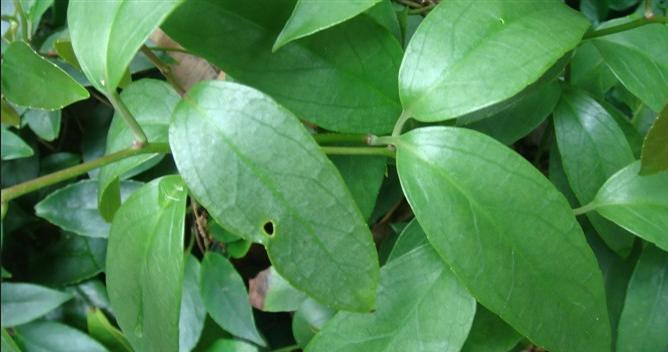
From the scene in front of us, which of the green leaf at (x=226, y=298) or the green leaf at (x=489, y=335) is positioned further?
the green leaf at (x=226, y=298)

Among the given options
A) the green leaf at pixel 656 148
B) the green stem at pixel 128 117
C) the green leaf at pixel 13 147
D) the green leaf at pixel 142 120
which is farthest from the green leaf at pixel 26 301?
the green leaf at pixel 656 148

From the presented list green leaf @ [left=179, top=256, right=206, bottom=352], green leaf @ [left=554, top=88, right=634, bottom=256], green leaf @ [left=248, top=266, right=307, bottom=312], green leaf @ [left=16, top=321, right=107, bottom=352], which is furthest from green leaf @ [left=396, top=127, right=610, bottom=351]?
green leaf @ [left=16, top=321, right=107, bottom=352]

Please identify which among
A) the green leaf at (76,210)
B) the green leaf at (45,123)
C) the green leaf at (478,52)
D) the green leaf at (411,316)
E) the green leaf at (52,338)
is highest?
the green leaf at (478,52)

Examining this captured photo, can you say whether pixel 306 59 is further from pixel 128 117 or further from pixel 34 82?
pixel 34 82

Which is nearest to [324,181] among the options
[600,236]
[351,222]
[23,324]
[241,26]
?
[351,222]

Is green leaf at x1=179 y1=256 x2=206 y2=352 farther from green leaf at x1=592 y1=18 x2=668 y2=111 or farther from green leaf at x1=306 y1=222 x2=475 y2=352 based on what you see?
green leaf at x1=592 y1=18 x2=668 y2=111

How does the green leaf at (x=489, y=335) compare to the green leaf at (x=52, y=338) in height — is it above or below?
above

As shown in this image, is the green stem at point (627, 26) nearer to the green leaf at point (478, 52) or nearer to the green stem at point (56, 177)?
the green leaf at point (478, 52)

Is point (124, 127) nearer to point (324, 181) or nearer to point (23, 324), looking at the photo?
point (324, 181)
